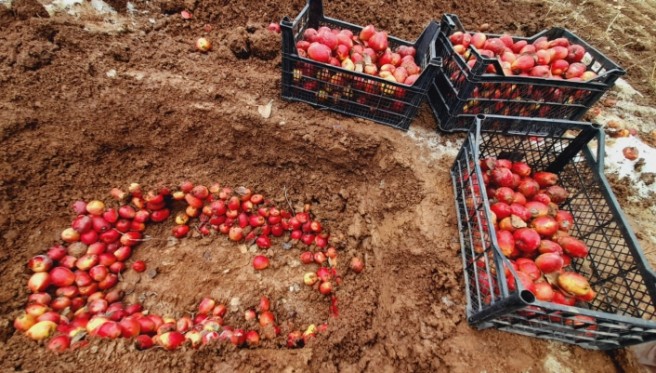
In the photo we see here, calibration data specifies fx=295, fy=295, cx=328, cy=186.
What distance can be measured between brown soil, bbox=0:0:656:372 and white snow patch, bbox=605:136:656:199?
6.34 feet

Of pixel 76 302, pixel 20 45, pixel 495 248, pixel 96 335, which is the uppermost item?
pixel 495 248

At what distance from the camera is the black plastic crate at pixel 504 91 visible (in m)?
2.97

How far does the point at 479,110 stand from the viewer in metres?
3.31

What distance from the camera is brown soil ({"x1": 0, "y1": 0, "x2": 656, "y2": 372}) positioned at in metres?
2.19

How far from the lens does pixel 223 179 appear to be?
359 centimetres

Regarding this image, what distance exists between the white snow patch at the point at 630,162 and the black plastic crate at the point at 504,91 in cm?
75

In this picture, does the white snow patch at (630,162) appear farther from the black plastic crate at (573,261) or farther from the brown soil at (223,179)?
the brown soil at (223,179)

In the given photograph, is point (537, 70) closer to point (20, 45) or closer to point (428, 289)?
point (428, 289)

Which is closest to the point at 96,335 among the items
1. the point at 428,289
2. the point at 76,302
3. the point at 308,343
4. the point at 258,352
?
the point at 76,302

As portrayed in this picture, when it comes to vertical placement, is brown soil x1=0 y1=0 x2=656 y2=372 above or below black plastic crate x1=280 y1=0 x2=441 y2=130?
below

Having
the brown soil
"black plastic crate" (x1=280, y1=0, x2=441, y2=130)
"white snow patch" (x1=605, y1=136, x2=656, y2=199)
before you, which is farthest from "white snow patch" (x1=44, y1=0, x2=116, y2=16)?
"white snow patch" (x1=605, y1=136, x2=656, y2=199)

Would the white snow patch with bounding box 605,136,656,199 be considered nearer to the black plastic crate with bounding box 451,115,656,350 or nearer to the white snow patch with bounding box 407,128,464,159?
the black plastic crate with bounding box 451,115,656,350

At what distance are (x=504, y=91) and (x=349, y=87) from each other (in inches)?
65.2

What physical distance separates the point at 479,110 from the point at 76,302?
4522mm
